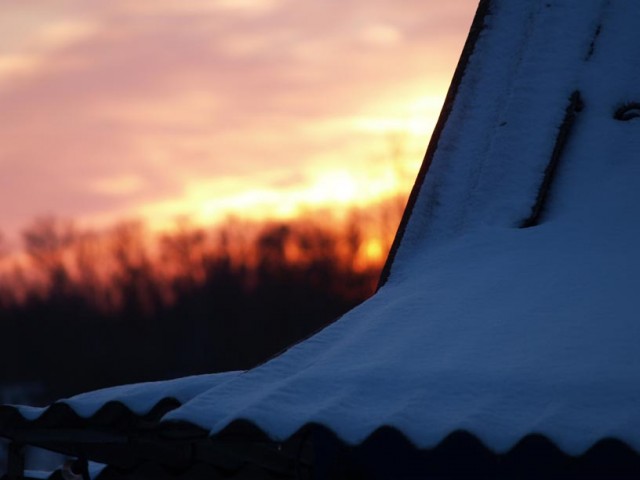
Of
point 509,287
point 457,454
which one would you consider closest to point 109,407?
point 457,454

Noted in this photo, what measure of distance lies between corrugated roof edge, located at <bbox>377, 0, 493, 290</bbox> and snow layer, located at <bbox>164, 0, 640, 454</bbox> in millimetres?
62

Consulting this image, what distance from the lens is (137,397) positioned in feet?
21.6

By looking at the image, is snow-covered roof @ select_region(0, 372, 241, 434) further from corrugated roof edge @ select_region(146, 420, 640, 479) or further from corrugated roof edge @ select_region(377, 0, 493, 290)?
corrugated roof edge @ select_region(377, 0, 493, 290)

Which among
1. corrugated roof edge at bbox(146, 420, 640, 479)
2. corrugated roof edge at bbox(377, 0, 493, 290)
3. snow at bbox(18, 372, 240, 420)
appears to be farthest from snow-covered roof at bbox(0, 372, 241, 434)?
corrugated roof edge at bbox(377, 0, 493, 290)

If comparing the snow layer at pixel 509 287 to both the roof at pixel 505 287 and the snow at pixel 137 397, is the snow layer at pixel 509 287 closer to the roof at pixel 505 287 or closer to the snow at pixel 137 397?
the roof at pixel 505 287

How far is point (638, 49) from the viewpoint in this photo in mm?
8203

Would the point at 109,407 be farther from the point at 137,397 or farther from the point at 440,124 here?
the point at 440,124

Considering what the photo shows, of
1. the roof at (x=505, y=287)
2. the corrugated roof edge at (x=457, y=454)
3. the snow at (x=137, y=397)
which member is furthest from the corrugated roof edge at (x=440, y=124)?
the corrugated roof edge at (x=457, y=454)

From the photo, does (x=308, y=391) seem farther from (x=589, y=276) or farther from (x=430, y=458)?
(x=589, y=276)

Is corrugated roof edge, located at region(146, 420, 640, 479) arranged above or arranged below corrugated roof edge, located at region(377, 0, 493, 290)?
below

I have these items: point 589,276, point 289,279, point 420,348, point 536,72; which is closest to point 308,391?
point 420,348

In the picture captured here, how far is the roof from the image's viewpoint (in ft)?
17.0

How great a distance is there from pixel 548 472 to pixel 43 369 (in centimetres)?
5848

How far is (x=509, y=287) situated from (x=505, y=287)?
0.02 meters
